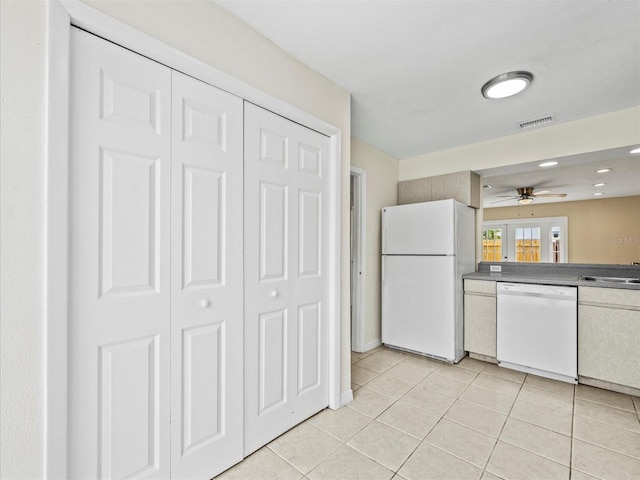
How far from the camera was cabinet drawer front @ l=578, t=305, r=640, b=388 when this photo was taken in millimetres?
2416

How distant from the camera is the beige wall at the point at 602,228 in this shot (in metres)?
5.84

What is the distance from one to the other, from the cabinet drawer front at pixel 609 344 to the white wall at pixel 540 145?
1480mm

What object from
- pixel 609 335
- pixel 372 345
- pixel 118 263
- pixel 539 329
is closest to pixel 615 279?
pixel 609 335

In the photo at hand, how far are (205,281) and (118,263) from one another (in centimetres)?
39

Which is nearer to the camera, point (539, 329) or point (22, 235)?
point (22, 235)

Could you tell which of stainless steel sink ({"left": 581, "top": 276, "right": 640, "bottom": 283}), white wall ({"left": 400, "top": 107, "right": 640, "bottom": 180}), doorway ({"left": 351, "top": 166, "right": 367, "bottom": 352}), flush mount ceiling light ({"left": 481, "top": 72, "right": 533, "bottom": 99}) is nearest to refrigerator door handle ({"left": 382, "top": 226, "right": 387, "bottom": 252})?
doorway ({"left": 351, "top": 166, "right": 367, "bottom": 352})

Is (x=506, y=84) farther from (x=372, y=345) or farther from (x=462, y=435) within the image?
(x=372, y=345)

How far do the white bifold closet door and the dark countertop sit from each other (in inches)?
108

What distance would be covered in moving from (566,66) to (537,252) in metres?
5.86

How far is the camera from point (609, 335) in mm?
→ 2506

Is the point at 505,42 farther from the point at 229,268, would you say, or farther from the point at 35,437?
the point at 35,437

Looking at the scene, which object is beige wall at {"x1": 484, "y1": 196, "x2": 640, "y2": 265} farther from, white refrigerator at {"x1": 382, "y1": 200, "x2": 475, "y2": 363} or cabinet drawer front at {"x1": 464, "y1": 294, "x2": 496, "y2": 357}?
cabinet drawer front at {"x1": 464, "y1": 294, "x2": 496, "y2": 357}

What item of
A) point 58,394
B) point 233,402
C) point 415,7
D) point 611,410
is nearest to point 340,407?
point 233,402

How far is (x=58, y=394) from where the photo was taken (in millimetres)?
1075
